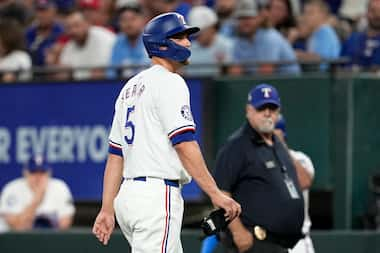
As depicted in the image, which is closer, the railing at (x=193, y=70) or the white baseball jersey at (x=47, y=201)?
the railing at (x=193, y=70)

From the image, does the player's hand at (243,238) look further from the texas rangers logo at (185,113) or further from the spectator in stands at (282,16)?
the spectator in stands at (282,16)

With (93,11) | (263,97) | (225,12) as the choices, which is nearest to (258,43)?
(225,12)

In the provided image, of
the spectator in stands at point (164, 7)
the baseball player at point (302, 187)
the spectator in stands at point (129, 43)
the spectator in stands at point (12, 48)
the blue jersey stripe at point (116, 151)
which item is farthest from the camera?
the spectator in stands at point (12, 48)

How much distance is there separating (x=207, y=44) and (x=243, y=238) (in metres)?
4.23

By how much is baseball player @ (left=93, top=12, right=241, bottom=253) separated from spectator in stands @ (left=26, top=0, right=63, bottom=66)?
7.23m

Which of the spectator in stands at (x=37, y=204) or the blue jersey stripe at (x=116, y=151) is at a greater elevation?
the blue jersey stripe at (x=116, y=151)

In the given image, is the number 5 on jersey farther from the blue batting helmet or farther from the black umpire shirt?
the black umpire shirt

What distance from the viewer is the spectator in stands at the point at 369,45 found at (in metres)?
11.6

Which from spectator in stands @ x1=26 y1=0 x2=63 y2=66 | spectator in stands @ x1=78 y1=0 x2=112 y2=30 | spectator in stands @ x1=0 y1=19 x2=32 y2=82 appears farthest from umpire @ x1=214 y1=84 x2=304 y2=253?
spectator in stands @ x1=26 y1=0 x2=63 y2=66

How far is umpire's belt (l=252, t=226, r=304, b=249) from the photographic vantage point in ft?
28.7

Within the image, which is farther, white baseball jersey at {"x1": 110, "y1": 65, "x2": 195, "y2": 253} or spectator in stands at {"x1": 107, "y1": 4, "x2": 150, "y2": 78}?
spectator in stands at {"x1": 107, "y1": 4, "x2": 150, "y2": 78}

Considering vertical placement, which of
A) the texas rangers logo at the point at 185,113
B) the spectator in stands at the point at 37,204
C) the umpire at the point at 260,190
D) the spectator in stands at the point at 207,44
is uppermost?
the texas rangers logo at the point at 185,113

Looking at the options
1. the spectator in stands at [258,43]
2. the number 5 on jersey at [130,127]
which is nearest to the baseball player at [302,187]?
the spectator in stands at [258,43]

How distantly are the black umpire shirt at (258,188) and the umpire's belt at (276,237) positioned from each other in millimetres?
31
